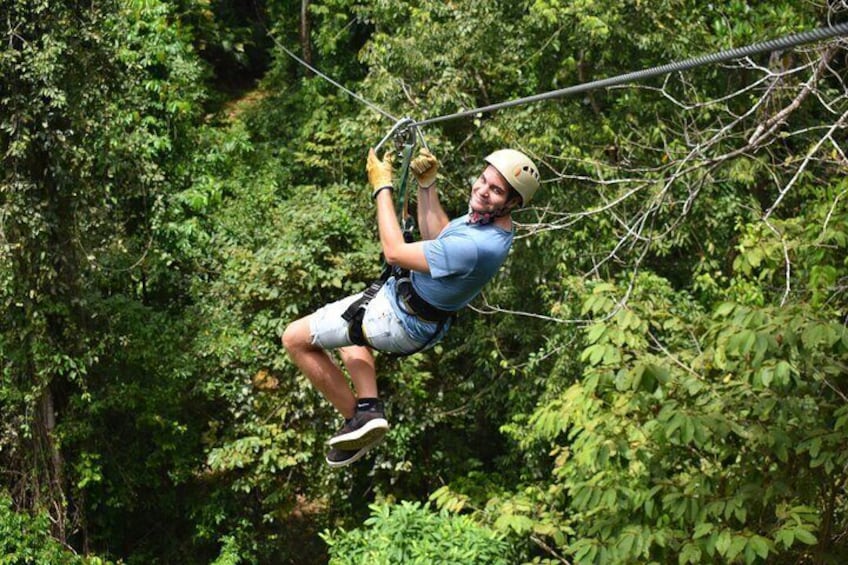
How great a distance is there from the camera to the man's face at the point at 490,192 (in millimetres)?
3352

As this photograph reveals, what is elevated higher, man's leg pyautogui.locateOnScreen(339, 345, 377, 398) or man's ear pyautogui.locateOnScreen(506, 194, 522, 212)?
man's ear pyautogui.locateOnScreen(506, 194, 522, 212)

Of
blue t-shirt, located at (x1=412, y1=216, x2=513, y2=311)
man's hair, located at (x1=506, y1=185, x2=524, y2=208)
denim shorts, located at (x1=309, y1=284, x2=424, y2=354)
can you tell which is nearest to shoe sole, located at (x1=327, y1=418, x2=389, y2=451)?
denim shorts, located at (x1=309, y1=284, x2=424, y2=354)

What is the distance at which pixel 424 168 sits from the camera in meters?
3.72

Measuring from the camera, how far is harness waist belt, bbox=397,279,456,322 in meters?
3.55

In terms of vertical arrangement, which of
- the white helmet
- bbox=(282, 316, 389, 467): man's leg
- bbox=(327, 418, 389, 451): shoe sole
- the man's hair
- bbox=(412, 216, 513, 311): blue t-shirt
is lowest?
bbox=(327, 418, 389, 451): shoe sole

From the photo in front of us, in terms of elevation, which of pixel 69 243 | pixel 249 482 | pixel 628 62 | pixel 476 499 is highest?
pixel 69 243

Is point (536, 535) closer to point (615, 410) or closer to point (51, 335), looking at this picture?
point (615, 410)

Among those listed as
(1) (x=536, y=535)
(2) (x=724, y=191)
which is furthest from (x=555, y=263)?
(1) (x=536, y=535)

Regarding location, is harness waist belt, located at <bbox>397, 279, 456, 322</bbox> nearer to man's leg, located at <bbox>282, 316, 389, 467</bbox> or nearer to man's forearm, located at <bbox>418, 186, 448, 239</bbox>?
man's forearm, located at <bbox>418, 186, 448, 239</bbox>

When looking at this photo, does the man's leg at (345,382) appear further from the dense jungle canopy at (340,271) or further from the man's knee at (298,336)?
the dense jungle canopy at (340,271)

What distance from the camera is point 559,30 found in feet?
26.2

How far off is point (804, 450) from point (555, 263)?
374 cm

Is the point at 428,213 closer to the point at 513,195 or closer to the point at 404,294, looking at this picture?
the point at 404,294

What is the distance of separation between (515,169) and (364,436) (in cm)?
110
